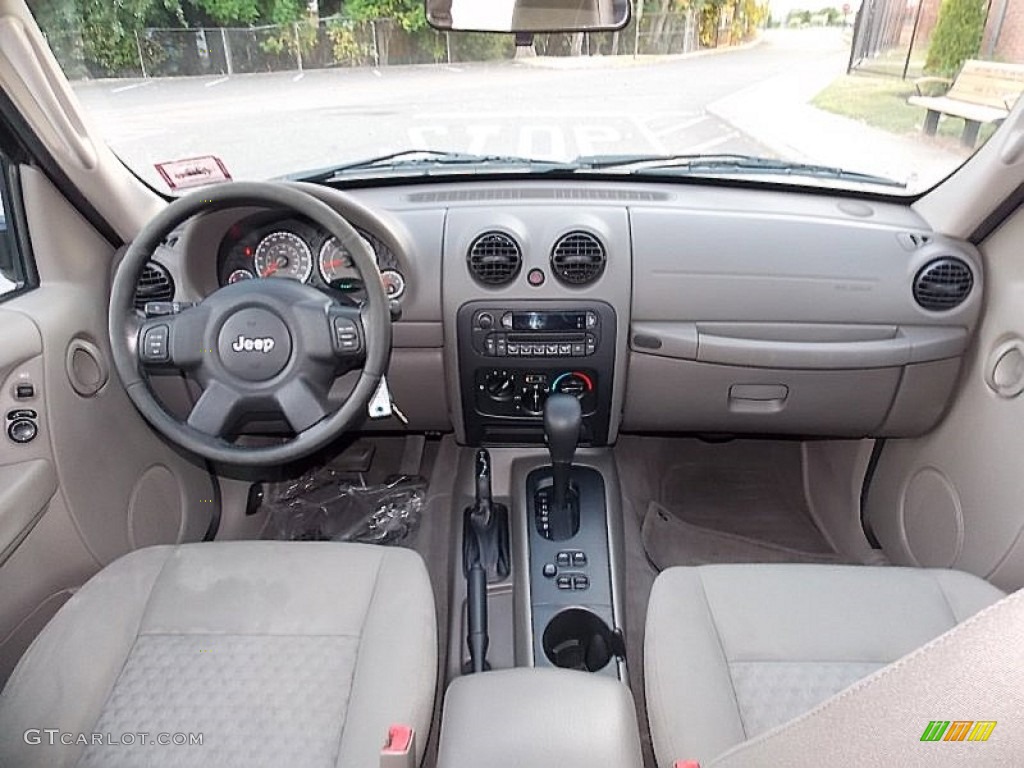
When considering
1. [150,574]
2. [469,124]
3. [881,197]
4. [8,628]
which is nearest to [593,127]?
[469,124]

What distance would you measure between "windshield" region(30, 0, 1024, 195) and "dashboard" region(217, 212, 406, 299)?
267mm

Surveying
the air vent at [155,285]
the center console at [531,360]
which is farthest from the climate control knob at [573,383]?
the air vent at [155,285]

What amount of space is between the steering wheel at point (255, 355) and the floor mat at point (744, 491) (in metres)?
1.49

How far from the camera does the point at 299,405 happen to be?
5.32 feet

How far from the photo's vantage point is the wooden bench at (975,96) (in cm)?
194

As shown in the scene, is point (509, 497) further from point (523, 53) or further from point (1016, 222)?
point (1016, 222)

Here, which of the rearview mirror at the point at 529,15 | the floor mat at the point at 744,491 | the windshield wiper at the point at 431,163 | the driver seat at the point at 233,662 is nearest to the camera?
the driver seat at the point at 233,662

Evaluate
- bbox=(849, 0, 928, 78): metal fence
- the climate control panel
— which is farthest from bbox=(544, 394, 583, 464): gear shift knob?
bbox=(849, 0, 928, 78): metal fence

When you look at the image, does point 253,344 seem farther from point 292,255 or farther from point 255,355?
point 292,255

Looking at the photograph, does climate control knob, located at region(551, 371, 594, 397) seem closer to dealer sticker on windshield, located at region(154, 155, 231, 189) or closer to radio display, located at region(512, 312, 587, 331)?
radio display, located at region(512, 312, 587, 331)

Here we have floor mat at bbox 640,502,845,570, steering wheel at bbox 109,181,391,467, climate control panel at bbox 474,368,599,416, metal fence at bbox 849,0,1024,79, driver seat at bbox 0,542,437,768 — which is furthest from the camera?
floor mat at bbox 640,502,845,570

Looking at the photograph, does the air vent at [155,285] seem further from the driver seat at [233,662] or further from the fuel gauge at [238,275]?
the driver seat at [233,662]

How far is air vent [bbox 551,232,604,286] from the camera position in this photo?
203 centimetres

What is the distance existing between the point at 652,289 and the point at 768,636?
36.4 inches
